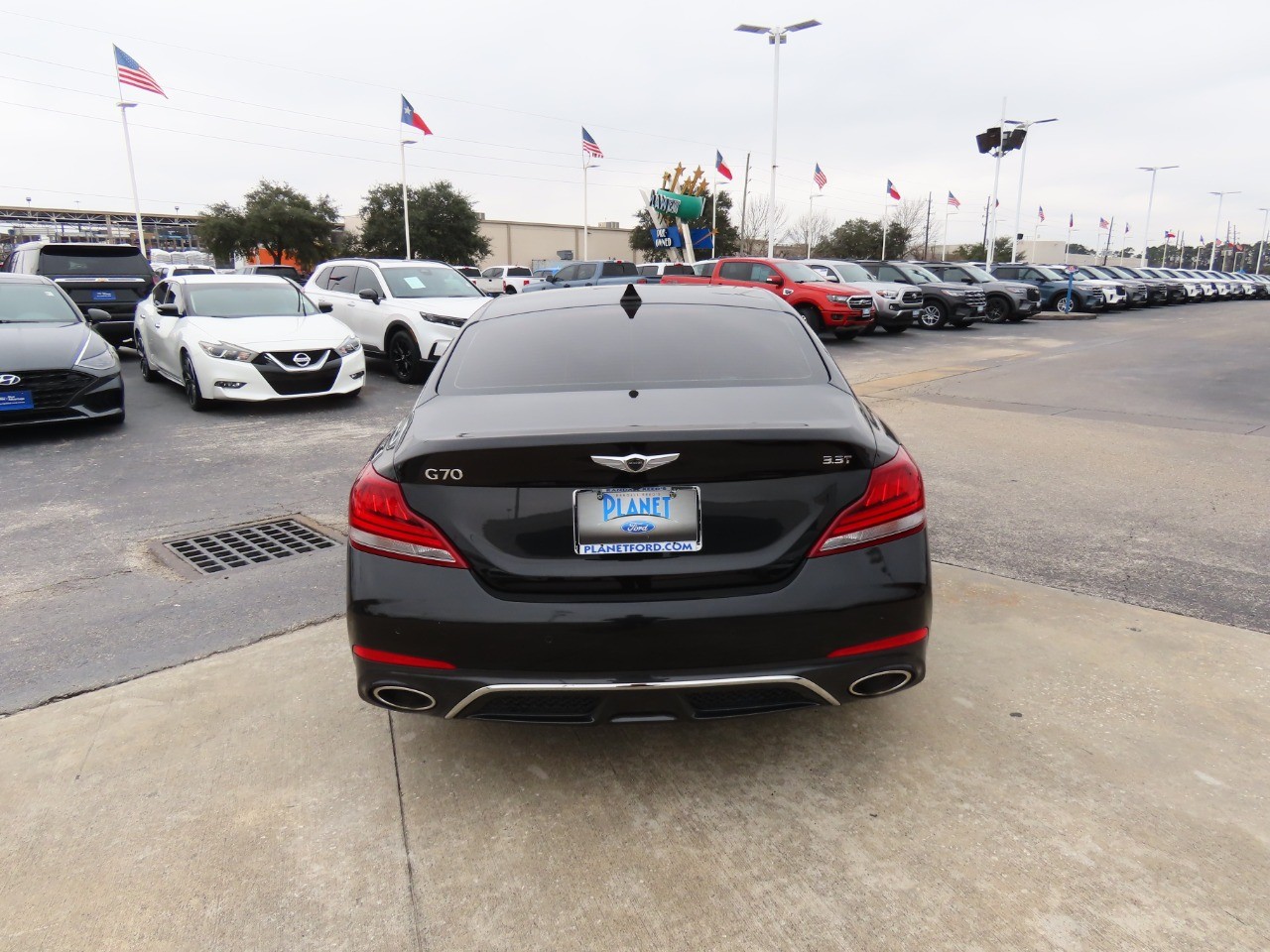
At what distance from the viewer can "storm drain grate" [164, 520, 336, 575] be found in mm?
4922

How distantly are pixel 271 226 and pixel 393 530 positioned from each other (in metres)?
50.9

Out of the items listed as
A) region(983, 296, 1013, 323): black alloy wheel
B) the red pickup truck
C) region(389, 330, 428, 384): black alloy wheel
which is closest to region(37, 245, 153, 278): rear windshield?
region(389, 330, 428, 384): black alloy wheel

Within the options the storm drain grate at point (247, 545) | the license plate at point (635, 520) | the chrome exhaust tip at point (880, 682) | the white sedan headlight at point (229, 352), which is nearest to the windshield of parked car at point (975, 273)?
the white sedan headlight at point (229, 352)

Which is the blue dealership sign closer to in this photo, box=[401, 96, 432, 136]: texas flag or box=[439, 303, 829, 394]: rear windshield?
box=[401, 96, 432, 136]: texas flag

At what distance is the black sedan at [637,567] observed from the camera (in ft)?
7.98

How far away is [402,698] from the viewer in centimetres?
261

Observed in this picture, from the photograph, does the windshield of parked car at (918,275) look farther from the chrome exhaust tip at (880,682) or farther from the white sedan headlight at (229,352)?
the chrome exhaust tip at (880,682)

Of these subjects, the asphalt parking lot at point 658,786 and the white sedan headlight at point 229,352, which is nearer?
the asphalt parking lot at point 658,786

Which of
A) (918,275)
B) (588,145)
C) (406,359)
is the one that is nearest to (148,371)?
(406,359)

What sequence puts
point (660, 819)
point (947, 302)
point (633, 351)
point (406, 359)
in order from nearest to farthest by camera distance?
1. point (660, 819)
2. point (633, 351)
3. point (406, 359)
4. point (947, 302)

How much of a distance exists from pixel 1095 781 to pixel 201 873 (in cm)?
277

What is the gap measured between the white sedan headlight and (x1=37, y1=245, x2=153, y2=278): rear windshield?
7151 mm

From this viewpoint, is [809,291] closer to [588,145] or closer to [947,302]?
[947,302]

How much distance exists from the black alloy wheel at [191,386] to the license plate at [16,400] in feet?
6.36
